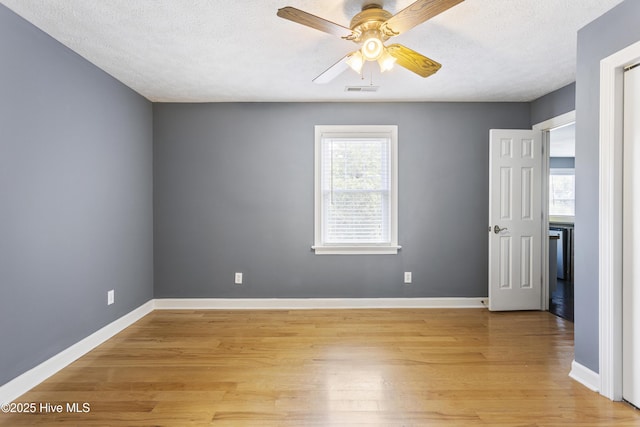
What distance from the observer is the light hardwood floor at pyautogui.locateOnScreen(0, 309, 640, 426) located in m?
1.94

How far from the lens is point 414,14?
1.77 meters

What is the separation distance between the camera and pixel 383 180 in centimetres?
401

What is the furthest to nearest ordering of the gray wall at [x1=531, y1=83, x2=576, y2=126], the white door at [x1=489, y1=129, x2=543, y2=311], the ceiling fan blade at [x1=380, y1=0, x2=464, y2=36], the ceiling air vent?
the white door at [x1=489, y1=129, x2=543, y2=311], the ceiling air vent, the gray wall at [x1=531, y1=83, x2=576, y2=126], the ceiling fan blade at [x1=380, y1=0, x2=464, y2=36]

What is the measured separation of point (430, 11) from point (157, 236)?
3.63 metres

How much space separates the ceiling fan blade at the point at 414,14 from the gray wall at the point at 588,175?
4.10ft

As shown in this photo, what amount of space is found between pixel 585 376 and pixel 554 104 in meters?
2.71

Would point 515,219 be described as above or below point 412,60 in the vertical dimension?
below

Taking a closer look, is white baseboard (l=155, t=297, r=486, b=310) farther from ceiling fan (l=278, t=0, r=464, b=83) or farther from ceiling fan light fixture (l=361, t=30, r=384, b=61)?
ceiling fan light fixture (l=361, t=30, r=384, b=61)

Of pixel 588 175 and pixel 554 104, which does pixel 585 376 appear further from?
pixel 554 104

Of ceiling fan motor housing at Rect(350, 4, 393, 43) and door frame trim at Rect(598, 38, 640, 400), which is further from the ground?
ceiling fan motor housing at Rect(350, 4, 393, 43)

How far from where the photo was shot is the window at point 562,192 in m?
7.45

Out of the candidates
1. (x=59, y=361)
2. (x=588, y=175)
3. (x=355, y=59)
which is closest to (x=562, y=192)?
(x=588, y=175)

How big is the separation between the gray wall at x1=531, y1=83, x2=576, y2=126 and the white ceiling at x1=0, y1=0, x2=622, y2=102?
11cm

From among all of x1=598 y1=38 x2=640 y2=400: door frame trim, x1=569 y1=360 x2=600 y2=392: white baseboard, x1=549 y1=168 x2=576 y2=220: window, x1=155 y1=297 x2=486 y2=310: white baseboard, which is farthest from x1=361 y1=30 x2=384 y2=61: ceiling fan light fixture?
x1=549 y1=168 x2=576 y2=220: window
